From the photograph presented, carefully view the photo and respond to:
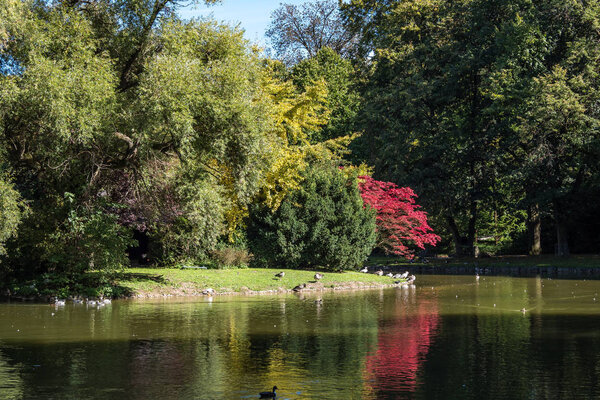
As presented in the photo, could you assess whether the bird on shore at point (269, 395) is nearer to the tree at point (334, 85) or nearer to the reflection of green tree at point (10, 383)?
the reflection of green tree at point (10, 383)

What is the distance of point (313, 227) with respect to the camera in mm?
34500

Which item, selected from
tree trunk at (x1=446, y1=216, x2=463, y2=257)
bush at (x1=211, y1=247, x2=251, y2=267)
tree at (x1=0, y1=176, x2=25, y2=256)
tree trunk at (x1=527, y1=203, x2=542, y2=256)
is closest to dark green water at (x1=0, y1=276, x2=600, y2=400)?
tree at (x1=0, y1=176, x2=25, y2=256)

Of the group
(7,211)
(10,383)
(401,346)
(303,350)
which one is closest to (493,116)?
(7,211)

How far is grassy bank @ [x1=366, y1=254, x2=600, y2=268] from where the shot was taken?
42.0 meters

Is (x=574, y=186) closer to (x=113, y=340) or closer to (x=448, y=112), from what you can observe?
(x=448, y=112)

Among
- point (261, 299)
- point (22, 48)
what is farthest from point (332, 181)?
point (22, 48)

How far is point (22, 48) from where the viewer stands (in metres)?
23.6

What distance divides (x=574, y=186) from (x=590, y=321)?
88.2 feet

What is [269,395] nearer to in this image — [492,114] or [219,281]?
[219,281]

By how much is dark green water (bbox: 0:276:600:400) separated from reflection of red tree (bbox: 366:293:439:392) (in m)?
0.03

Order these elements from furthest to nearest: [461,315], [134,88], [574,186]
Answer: [574,186]
[134,88]
[461,315]

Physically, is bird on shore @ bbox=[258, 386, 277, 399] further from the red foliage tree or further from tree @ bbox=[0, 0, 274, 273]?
the red foliage tree

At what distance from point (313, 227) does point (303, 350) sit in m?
19.4

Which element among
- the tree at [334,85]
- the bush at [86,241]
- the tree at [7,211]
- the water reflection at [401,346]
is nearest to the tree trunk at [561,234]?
the tree at [334,85]
